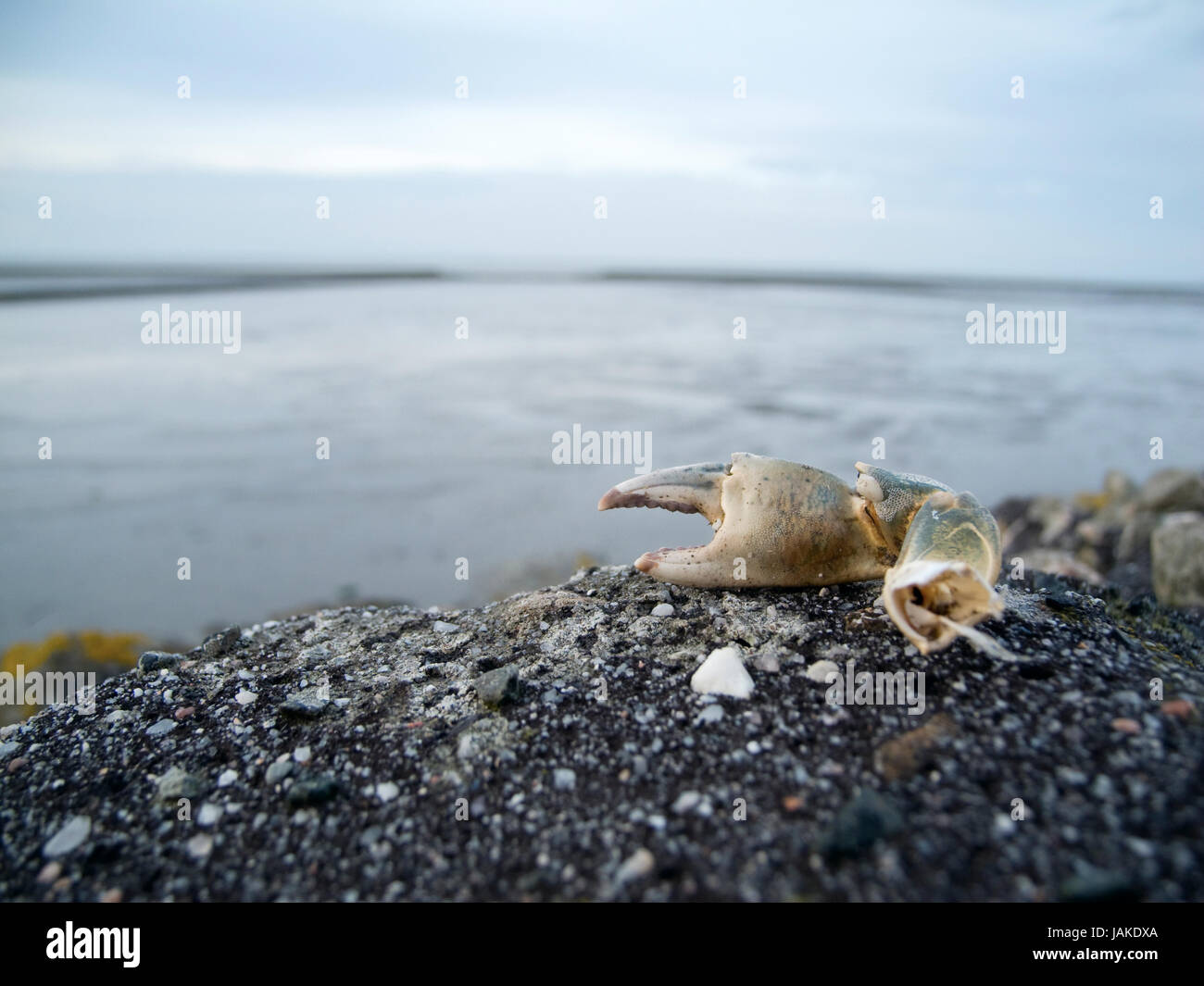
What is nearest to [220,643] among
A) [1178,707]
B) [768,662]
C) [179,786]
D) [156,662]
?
[156,662]

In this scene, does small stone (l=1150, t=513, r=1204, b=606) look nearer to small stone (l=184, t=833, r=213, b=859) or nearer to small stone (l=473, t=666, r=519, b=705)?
small stone (l=473, t=666, r=519, b=705)

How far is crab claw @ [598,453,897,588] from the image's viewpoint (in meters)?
2.91

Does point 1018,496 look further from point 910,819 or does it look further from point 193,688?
point 193,688

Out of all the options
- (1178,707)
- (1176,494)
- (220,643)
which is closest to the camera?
(1178,707)

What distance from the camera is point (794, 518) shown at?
2916 mm

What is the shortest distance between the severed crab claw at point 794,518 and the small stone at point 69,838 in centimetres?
197

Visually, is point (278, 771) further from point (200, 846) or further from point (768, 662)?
point (768, 662)

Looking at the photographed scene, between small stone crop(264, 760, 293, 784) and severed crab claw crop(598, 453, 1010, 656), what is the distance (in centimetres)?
146

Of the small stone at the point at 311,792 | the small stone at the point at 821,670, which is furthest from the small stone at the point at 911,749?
the small stone at the point at 311,792

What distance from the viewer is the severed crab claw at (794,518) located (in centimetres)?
271

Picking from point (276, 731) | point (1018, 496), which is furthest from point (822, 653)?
point (1018, 496)

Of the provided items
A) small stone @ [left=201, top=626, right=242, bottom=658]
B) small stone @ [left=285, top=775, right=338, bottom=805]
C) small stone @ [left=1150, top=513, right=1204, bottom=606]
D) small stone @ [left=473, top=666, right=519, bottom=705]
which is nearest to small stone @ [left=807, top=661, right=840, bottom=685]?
small stone @ [left=473, top=666, right=519, bottom=705]

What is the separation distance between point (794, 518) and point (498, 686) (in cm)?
125
